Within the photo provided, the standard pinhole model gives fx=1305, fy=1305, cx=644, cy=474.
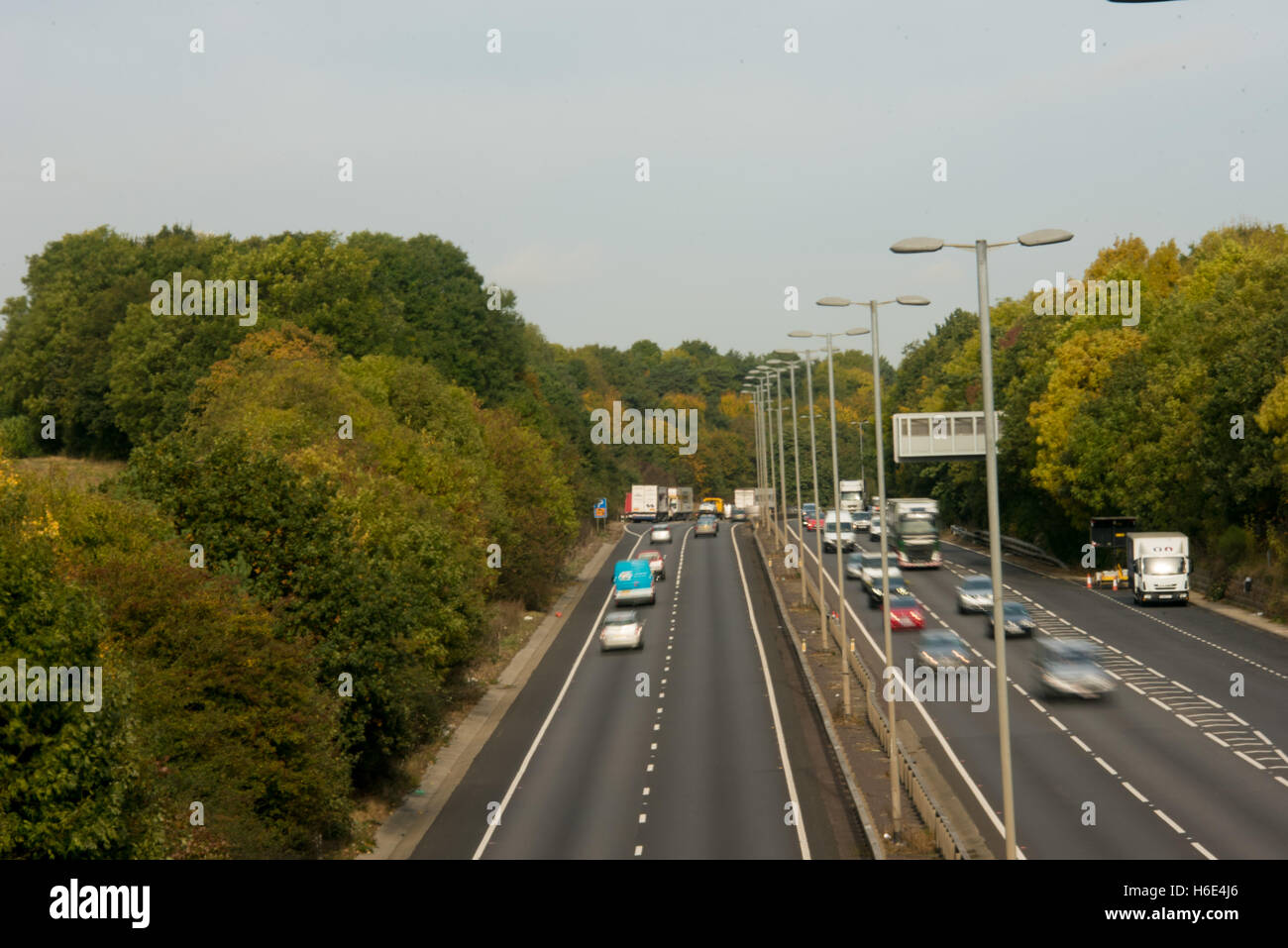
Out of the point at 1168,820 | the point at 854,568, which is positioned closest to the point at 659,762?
the point at 1168,820

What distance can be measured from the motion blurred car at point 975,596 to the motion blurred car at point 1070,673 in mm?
16358

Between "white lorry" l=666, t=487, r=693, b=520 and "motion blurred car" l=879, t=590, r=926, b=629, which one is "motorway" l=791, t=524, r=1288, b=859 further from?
"white lorry" l=666, t=487, r=693, b=520

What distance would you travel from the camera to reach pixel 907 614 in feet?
189

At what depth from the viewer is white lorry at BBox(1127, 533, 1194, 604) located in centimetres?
6025

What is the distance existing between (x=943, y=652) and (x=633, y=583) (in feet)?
76.6

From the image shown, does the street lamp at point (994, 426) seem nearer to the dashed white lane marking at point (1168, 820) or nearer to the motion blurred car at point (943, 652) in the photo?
the dashed white lane marking at point (1168, 820)

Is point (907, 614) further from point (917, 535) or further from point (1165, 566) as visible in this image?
point (917, 535)

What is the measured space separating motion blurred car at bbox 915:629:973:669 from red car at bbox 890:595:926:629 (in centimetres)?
739

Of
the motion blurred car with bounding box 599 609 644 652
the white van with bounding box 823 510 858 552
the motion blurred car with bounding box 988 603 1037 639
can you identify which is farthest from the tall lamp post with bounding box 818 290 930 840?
the white van with bounding box 823 510 858 552

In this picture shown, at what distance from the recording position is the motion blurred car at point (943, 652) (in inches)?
1882

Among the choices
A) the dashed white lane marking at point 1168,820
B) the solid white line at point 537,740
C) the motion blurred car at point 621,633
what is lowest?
the solid white line at point 537,740

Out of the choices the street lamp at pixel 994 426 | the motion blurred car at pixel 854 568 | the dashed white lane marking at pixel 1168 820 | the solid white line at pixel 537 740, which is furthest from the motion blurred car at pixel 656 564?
the street lamp at pixel 994 426
